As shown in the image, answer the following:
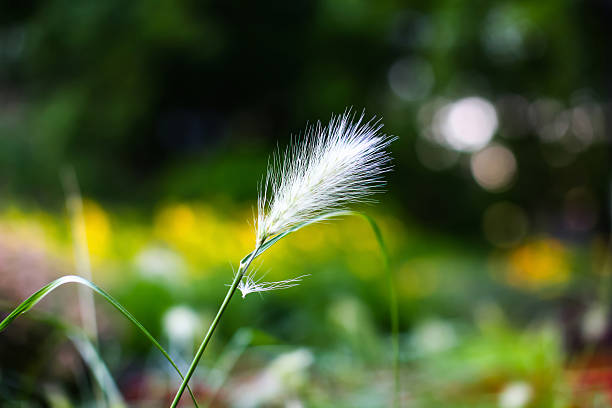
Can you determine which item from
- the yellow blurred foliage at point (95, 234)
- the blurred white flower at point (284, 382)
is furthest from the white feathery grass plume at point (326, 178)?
the yellow blurred foliage at point (95, 234)

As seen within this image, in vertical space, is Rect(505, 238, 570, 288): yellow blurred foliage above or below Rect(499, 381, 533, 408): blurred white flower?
below

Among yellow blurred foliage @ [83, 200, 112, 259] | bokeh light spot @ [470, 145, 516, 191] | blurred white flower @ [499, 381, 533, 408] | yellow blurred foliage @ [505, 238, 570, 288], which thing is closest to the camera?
blurred white flower @ [499, 381, 533, 408]

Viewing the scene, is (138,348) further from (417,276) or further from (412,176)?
(412,176)

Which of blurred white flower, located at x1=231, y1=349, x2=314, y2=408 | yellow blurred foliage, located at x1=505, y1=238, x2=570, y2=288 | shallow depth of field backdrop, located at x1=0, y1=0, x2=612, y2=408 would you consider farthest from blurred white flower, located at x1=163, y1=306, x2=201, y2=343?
yellow blurred foliage, located at x1=505, y1=238, x2=570, y2=288

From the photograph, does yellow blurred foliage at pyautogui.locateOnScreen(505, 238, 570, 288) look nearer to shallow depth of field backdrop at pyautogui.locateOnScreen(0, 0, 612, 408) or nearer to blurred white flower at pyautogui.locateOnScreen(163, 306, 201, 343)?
shallow depth of field backdrop at pyautogui.locateOnScreen(0, 0, 612, 408)

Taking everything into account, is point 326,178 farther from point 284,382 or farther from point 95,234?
point 95,234

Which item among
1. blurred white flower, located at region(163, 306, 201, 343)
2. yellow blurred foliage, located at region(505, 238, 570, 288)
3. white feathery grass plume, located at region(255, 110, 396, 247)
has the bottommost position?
yellow blurred foliage, located at region(505, 238, 570, 288)
